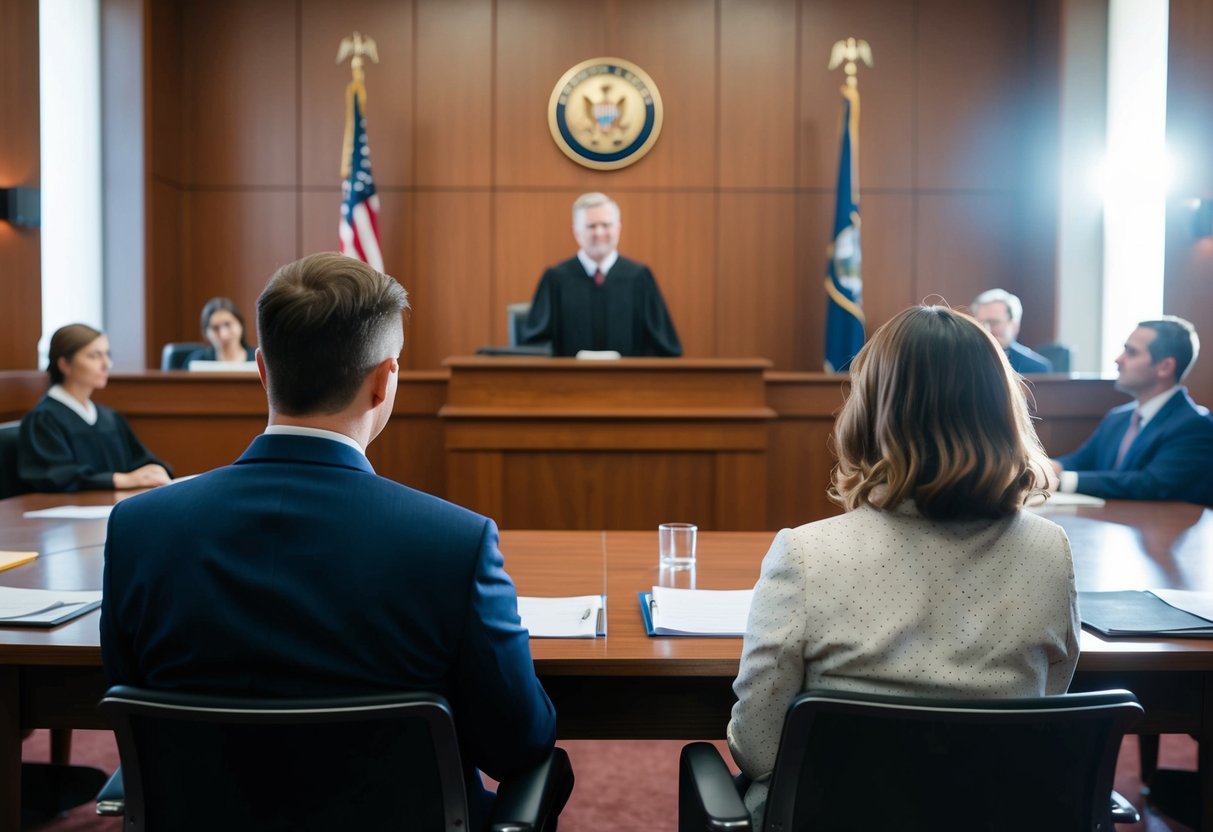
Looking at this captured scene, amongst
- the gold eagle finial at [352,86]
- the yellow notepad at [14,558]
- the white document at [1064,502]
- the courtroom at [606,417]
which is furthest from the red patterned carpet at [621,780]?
the gold eagle finial at [352,86]

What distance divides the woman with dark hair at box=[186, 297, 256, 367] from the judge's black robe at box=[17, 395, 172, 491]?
1821 mm

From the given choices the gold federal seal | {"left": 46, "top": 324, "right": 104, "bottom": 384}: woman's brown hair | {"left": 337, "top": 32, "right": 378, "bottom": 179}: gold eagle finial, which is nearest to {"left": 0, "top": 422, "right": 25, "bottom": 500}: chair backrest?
{"left": 46, "top": 324, "right": 104, "bottom": 384}: woman's brown hair

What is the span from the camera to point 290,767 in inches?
44.9

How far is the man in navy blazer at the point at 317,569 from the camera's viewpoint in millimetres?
1174

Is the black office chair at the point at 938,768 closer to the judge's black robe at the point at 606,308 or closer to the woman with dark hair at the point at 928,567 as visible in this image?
the woman with dark hair at the point at 928,567

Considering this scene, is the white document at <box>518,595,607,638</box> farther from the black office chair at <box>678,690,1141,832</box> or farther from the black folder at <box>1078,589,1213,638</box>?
the black folder at <box>1078,589,1213,638</box>

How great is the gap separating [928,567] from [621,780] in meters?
1.96

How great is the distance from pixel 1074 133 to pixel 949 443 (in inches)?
244

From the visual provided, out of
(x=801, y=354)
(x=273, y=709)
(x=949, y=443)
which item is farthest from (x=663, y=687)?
(x=801, y=354)

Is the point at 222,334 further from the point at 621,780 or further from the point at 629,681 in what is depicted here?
the point at 629,681

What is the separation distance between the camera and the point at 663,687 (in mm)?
1644

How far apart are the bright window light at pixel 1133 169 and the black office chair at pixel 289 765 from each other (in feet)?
18.0

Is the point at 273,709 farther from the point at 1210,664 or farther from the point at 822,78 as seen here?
the point at 822,78

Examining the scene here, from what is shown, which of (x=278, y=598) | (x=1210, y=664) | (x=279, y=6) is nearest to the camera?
(x=278, y=598)
